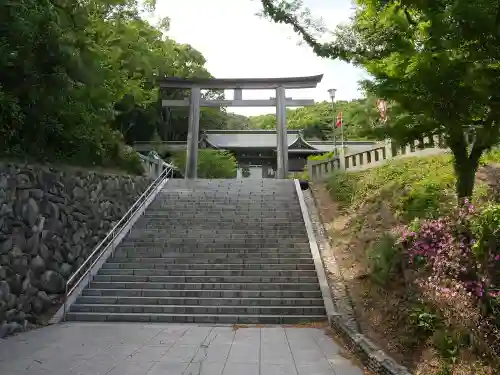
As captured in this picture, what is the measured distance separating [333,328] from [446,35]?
15.9ft

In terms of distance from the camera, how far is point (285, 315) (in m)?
7.89

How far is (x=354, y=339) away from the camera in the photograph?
230 inches

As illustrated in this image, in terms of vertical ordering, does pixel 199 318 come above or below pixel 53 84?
below

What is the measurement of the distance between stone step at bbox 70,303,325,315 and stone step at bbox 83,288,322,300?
1.46 ft

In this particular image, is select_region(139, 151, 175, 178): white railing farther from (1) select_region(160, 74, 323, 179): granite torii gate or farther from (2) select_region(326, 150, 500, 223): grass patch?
(2) select_region(326, 150, 500, 223): grass patch

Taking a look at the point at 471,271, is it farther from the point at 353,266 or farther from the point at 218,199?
the point at 218,199

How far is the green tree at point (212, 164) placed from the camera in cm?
2591

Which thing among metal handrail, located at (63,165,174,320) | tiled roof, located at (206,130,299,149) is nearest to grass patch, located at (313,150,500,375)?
metal handrail, located at (63,165,174,320)

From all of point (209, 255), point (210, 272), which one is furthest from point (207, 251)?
point (210, 272)

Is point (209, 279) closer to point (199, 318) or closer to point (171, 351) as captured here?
point (199, 318)

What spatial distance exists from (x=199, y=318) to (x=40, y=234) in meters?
3.41

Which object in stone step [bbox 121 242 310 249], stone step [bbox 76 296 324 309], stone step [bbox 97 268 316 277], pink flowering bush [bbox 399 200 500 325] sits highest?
pink flowering bush [bbox 399 200 500 325]

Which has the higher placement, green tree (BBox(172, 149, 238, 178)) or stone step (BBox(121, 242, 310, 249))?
green tree (BBox(172, 149, 238, 178))

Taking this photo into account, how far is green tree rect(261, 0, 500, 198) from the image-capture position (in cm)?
559
